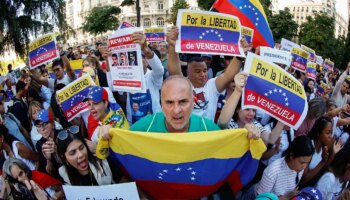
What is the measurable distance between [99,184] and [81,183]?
17cm

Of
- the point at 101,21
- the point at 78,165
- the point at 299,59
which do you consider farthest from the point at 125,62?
the point at 101,21

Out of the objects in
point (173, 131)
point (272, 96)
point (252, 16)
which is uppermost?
point (252, 16)

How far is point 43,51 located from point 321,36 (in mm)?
46465

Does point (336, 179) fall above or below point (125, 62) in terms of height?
below

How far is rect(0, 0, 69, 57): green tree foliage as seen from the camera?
601 inches

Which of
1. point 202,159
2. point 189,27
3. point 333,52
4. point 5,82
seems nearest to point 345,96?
point 189,27

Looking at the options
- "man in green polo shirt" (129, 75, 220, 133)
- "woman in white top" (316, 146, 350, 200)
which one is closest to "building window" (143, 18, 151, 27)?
"woman in white top" (316, 146, 350, 200)

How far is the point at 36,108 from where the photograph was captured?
4.64 metres

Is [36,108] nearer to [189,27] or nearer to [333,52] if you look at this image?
[189,27]

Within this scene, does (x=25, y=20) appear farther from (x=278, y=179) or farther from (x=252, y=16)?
(x=278, y=179)

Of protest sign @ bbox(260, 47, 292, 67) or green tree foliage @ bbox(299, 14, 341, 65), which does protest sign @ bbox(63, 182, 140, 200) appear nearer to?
protest sign @ bbox(260, 47, 292, 67)

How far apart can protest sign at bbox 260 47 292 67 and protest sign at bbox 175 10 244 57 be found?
90cm

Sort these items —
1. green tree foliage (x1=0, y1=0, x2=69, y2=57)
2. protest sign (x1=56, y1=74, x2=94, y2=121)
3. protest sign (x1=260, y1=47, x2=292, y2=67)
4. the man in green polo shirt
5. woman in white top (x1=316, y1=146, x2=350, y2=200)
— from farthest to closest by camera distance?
green tree foliage (x1=0, y1=0, x2=69, y2=57)
protest sign (x1=260, y1=47, x2=292, y2=67)
protest sign (x1=56, y1=74, x2=94, y2=121)
woman in white top (x1=316, y1=146, x2=350, y2=200)
the man in green polo shirt

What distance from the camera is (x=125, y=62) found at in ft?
12.8
